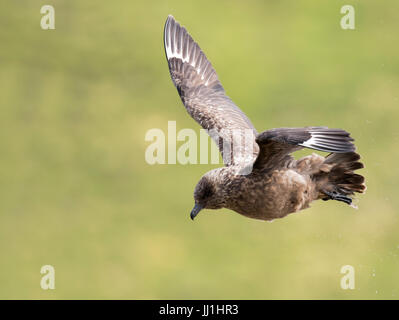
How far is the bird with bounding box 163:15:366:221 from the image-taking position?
6.50m

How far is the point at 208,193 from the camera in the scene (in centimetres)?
699

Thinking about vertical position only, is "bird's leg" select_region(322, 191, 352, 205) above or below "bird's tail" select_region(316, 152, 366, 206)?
below

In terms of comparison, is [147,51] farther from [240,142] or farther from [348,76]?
[240,142]

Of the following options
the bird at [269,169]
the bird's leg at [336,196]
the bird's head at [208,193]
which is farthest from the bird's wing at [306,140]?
the bird's leg at [336,196]

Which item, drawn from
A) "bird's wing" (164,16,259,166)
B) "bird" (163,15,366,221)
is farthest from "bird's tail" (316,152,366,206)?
"bird's wing" (164,16,259,166)

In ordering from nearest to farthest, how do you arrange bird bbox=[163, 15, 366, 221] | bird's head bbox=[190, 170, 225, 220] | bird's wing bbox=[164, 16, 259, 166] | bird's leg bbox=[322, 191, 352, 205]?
bird bbox=[163, 15, 366, 221]
bird's head bbox=[190, 170, 225, 220]
bird's leg bbox=[322, 191, 352, 205]
bird's wing bbox=[164, 16, 259, 166]

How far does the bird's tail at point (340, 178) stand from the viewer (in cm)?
745

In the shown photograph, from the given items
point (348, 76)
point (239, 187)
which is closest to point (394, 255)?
point (348, 76)

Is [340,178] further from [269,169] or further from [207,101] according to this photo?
[207,101]

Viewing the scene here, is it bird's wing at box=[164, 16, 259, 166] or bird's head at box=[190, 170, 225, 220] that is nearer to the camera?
bird's head at box=[190, 170, 225, 220]

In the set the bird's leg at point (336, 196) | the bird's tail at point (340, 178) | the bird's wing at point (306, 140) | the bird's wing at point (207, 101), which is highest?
the bird's wing at point (207, 101)

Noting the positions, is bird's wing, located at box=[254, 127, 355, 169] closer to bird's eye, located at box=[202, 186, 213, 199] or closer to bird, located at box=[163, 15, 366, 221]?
bird, located at box=[163, 15, 366, 221]

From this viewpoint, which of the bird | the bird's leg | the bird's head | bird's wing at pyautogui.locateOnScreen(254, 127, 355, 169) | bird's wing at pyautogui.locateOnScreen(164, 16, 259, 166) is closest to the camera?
bird's wing at pyautogui.locateOnScreen(254, 127, 355, 169)

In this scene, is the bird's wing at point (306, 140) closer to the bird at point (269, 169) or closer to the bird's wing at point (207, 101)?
the bird at point (269, 169)
